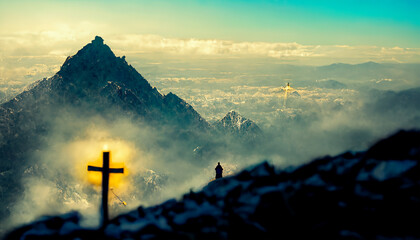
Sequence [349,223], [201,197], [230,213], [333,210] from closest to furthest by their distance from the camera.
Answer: [349,223]
[333,210]
[230,213]
[201,197]

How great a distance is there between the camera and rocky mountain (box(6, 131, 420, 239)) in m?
7.26

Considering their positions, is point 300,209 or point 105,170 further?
point 105,170

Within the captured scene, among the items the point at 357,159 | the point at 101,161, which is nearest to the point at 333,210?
the point at 357,159

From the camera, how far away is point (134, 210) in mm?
9594

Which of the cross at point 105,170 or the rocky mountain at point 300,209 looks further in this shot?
the cross at point 105,170

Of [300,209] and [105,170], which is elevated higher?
[300,209]

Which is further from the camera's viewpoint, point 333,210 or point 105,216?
point 105,216

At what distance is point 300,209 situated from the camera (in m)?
8.00

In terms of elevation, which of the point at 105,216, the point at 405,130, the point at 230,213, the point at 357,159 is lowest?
the point at 105,216

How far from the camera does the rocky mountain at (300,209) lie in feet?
23.8

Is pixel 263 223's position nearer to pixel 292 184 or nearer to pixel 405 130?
pixel 292 184

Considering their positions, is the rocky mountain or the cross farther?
the cross

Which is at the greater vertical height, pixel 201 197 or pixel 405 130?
pixel 405 130

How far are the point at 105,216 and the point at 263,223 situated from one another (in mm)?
4787
